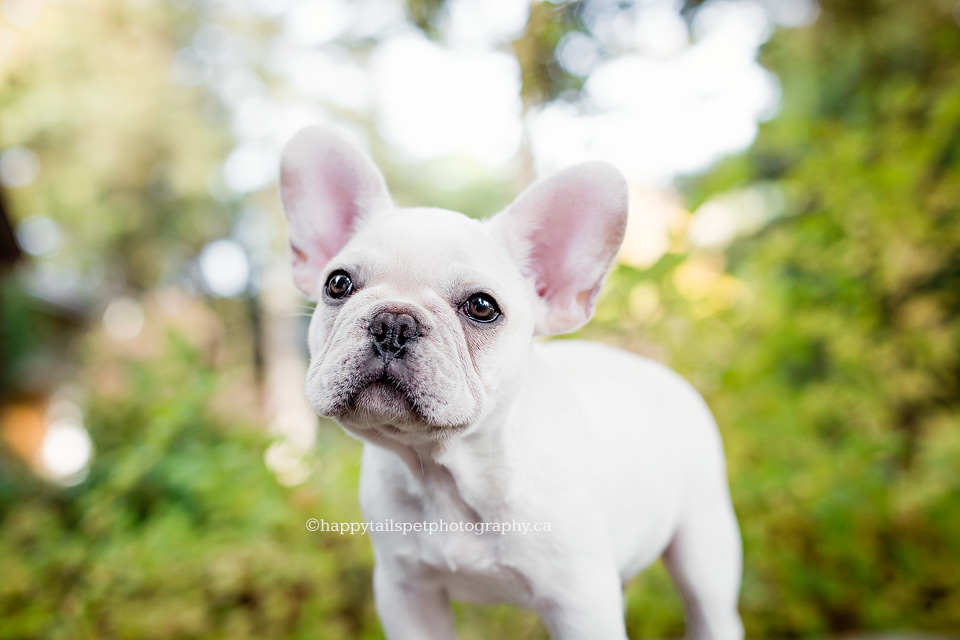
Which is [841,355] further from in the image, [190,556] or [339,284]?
[190,556]

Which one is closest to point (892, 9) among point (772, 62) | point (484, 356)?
point (772, 62)

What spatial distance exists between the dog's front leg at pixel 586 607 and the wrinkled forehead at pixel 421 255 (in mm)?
596

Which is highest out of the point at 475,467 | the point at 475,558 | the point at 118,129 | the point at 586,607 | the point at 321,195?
the point at 118,129

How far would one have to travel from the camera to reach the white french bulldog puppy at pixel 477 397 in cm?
108

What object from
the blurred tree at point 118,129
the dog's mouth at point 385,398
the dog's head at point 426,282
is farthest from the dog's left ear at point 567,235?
the blurred tree at point 118,129

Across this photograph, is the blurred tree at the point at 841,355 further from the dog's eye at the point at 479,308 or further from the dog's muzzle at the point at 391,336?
the dog's muzzle at the point at 391,336

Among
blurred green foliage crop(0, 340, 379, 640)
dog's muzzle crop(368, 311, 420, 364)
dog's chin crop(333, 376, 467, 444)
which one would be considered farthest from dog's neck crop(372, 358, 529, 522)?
blurred green foliage crop(0, 340, 379, 640)

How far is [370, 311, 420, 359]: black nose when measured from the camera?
1059 mm

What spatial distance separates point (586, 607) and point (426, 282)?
687mm

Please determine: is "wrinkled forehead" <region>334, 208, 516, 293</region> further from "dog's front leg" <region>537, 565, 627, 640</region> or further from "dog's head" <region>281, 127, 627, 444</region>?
"dog's front leg" <region>537, 565, 627, 640</region>

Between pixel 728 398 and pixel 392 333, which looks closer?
pixel 392 333

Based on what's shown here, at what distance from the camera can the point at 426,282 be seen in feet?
3.87

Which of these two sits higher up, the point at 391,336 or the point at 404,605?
the point at 391,336

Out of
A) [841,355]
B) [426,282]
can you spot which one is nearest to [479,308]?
[426,282]
